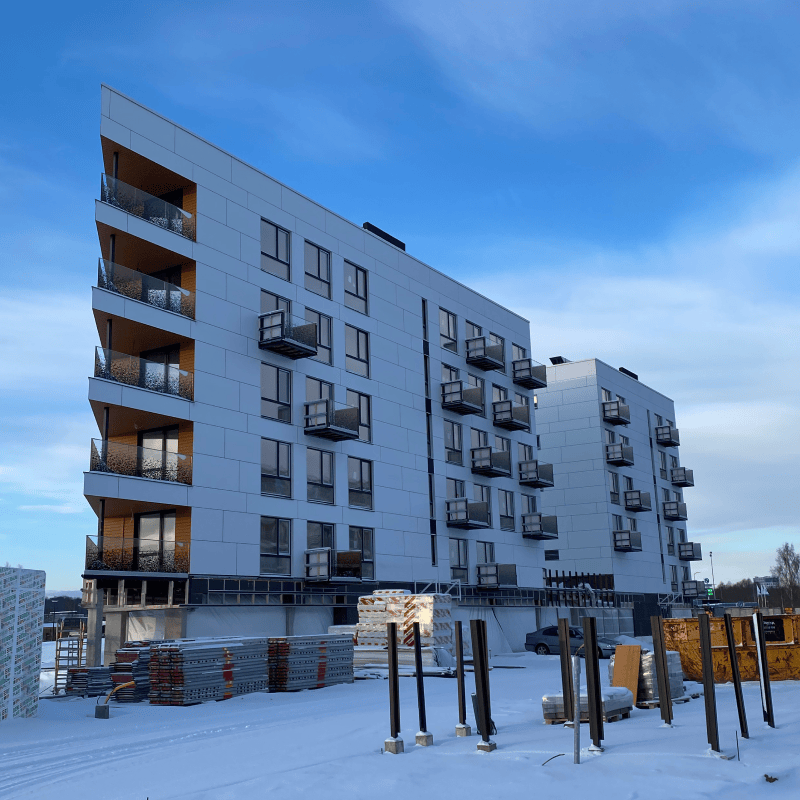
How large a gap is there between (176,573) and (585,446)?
36771mm

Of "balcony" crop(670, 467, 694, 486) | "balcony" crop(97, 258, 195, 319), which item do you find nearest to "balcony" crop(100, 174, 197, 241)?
"balcony" crop(97, 258, 195, 319)

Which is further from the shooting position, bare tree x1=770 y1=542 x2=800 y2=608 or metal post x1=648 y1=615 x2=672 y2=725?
bare tree x1=770 y1=542 x2=800 y2=608

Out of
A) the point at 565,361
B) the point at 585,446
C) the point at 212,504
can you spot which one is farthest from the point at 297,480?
the point at 565,361

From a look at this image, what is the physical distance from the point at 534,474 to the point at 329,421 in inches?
736

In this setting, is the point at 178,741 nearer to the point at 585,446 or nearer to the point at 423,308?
the point at 423,308

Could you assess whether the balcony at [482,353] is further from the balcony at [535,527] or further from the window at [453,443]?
the balcony at [535,527]

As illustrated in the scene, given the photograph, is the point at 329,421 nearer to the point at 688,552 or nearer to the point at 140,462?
A: the point at 140,462

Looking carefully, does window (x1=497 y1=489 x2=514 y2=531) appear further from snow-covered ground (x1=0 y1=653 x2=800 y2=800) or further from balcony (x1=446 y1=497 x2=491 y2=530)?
snow-covered ground (x1=0 y1=653 x2=800 y2=800)

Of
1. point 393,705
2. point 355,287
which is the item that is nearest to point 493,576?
point 355,287

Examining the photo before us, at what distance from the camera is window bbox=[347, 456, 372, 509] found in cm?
3619

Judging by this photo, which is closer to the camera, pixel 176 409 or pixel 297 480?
pixel 176 409

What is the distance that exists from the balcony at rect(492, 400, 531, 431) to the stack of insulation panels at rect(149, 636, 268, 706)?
27.4 m

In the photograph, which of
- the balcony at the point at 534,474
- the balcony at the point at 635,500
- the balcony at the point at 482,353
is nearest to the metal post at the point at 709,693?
the balcony at the point at 482,353

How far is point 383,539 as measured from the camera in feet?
122
